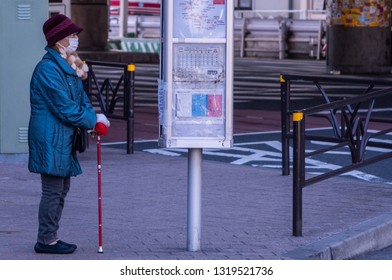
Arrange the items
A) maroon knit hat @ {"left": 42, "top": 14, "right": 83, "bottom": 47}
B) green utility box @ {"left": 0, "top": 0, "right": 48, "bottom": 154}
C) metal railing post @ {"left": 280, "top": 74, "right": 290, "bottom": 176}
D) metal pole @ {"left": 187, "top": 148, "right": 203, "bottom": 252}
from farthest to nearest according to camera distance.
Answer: green utility box @ {"left": 0, "top": 0, "right": 48, "bottom": 154}
metal railing post @ {"left": 280, "top": 74, "right": 290, "bottom": 176}
metal pole @ {"left": 187, "top": 148, "right": 203, "bottom": 252}
maroon knit hat @ {"left": 42, "top": 14, "right": 83, "bottom": 47}

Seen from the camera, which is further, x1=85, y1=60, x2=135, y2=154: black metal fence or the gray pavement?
x1=85, y1=60, x2=135, y2=154: black metal fence

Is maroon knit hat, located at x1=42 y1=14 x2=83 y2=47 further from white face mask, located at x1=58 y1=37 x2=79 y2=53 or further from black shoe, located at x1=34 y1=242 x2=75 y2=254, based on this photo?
black shoe, located at x1=34 y1=242 x2=75 y2=254

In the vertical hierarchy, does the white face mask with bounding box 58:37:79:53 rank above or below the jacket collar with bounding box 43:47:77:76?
above

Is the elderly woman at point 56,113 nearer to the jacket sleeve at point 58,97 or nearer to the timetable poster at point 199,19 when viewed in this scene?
the jacket sleeve at point 58,97

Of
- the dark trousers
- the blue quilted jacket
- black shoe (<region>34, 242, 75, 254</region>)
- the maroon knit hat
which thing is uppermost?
the maroon knit hat

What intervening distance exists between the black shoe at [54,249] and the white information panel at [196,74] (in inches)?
39.3

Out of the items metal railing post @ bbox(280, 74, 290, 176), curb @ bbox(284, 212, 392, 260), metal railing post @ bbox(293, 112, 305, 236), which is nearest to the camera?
curb @ bbox(284, 212, 392, 260)

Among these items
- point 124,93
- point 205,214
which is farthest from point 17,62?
point 205,214

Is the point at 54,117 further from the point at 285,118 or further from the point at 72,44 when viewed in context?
the point at 285,118

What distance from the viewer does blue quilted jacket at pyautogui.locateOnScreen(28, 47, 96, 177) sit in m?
8.45

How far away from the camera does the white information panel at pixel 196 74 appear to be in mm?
A: 8461

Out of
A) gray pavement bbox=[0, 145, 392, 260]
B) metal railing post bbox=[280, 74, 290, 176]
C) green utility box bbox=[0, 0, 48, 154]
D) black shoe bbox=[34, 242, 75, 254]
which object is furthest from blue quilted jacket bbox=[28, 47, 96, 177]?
green utility box bbox=[0, 0, 48, 154]

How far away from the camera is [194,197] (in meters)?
8.84

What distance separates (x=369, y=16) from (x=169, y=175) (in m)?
20.6
